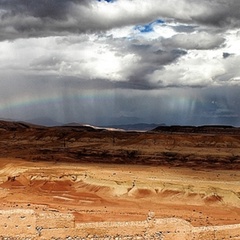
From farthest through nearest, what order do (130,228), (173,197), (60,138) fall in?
(60,138) < (173,197) < (130,228)

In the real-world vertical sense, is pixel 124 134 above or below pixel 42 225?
below

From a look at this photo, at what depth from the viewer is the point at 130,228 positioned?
22844mm

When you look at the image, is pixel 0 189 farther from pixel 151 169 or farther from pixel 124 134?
pixel 124 134

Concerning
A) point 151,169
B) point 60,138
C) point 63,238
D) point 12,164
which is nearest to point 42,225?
point 63,238

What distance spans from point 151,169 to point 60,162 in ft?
50.5

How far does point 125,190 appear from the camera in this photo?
43.2m

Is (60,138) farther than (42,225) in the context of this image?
Yes

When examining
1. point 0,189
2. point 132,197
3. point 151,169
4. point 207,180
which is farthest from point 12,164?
point 207,180

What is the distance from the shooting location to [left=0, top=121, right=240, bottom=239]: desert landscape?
2292 centimetres

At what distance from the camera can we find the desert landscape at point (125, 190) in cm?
2292

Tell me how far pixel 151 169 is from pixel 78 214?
25826 millimetres

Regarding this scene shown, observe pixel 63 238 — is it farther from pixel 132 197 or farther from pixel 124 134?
pixel 124 134

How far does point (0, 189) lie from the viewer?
4484 centimetres

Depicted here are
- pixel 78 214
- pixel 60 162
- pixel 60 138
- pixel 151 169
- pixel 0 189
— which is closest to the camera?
pixel 78 214
